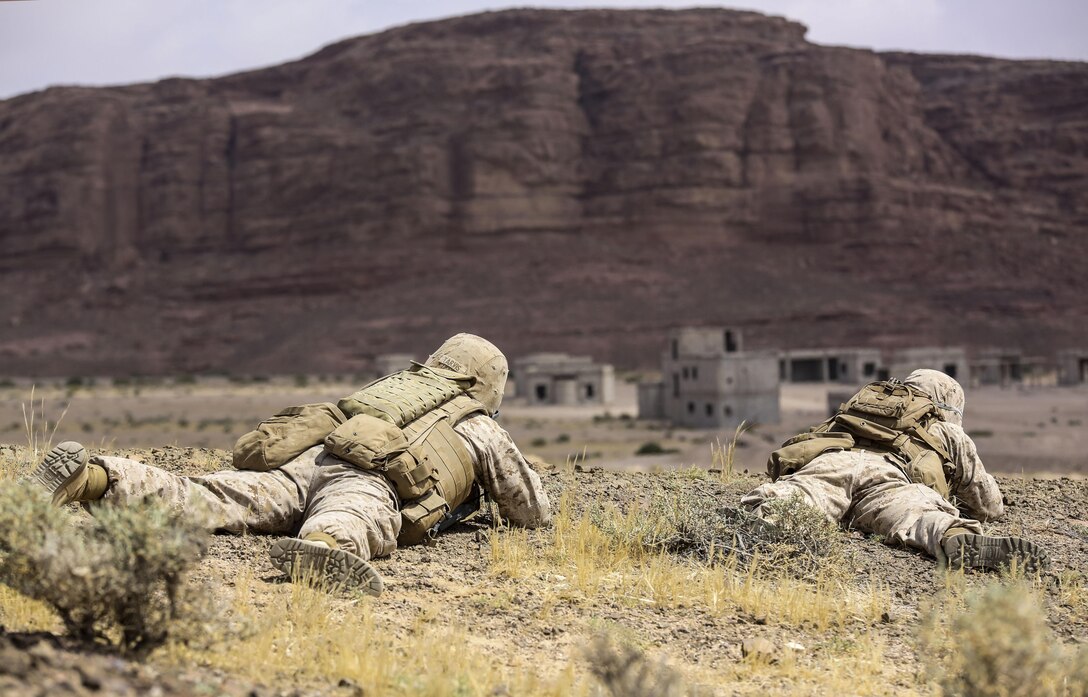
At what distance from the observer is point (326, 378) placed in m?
78.3

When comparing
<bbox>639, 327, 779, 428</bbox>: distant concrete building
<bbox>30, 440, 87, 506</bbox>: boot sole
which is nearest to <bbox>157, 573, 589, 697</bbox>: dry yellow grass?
<bbox>30, 440, 87, 506</bbox>: boot sole

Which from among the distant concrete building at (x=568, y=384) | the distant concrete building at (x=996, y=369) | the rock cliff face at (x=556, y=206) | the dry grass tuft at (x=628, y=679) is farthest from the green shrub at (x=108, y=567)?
the rock cliff face at (x=556, y=206)

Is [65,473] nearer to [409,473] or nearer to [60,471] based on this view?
[60,471]

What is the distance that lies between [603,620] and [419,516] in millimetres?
1697

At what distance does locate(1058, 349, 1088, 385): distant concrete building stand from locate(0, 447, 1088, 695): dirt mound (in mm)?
56408

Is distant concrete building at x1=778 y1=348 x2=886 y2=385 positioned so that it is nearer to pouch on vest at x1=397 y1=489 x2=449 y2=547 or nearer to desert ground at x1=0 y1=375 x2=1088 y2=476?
desert ground at x1=0 y1=375 x2=1088 y2=476

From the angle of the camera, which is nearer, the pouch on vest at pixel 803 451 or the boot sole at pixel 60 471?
the boot sole at pixel 60 471

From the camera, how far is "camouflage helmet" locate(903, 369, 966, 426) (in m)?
8.59

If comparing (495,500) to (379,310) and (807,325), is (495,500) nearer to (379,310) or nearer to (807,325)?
(807,325)

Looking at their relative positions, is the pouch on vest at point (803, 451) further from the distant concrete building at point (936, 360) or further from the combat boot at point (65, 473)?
the distant concrete building at point (936, 360)

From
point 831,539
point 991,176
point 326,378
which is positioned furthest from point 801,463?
point 991,176

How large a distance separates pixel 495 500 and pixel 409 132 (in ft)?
304

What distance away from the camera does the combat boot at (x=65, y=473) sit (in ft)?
19.2

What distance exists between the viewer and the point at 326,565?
531 cm
